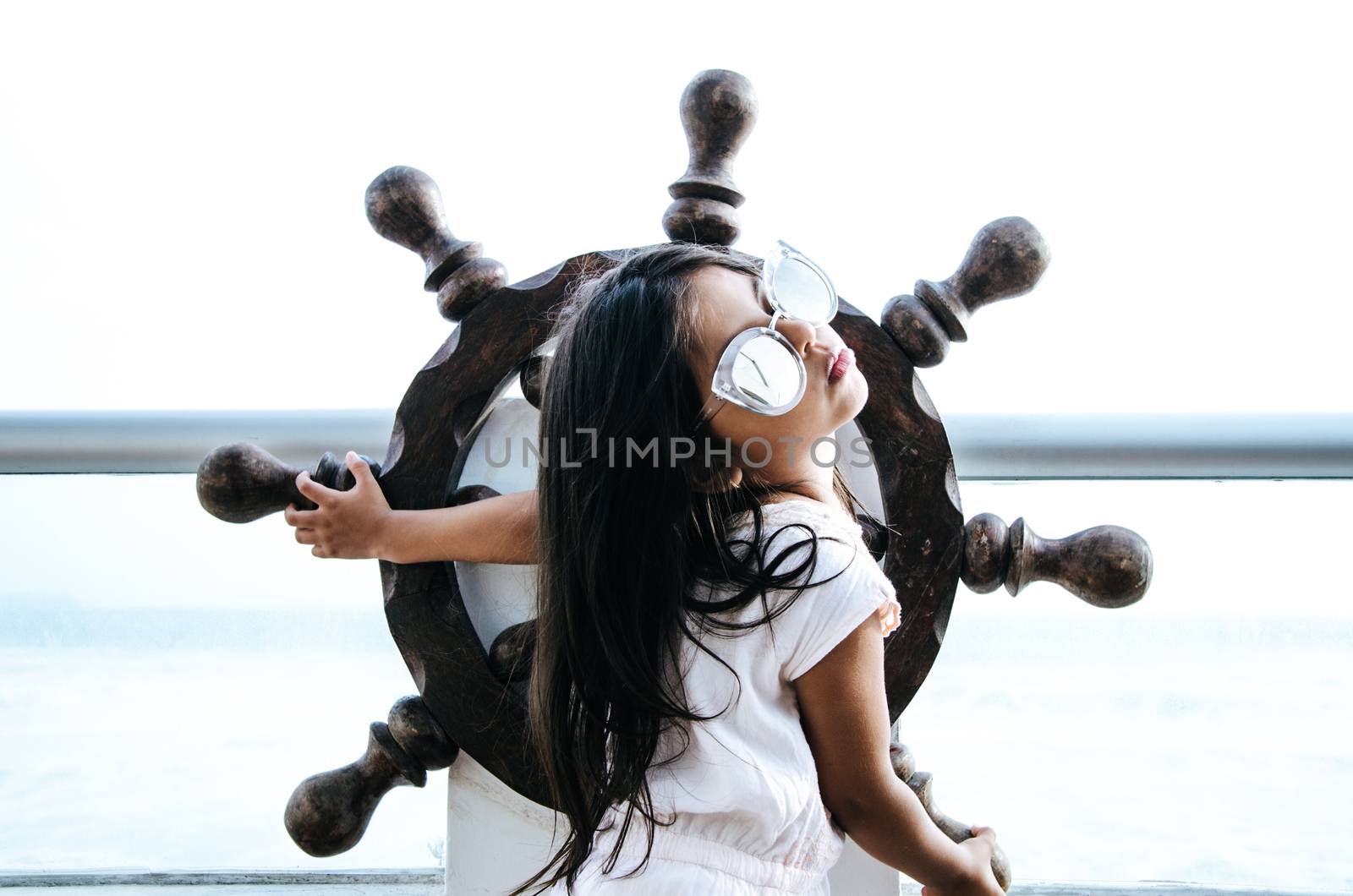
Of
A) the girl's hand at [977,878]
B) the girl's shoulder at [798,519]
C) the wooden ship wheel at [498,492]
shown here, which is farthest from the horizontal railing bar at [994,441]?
the girl's hand at [977,878]

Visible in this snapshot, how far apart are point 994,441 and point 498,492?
49 centimetres

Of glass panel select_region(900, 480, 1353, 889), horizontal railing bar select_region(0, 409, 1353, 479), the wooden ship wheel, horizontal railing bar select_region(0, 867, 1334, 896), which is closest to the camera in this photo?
the wooden ship wheel

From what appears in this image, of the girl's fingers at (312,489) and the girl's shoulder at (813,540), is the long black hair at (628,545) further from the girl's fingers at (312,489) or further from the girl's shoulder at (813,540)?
the girl's fingers at (312,489)

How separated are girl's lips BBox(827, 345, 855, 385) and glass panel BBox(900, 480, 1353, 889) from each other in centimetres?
43

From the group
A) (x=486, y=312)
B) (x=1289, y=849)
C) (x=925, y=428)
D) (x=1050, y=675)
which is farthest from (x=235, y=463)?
(x=1289, y=849)

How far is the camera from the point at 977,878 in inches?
32.7

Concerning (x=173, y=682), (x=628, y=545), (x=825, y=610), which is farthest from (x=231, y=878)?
(x=825, y=610)

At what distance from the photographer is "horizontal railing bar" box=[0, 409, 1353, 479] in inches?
38.6

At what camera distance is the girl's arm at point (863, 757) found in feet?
2.47

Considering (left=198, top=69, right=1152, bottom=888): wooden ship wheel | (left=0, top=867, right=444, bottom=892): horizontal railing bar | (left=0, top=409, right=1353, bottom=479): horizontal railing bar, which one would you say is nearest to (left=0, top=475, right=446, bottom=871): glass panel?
(left=0, top=867, right=444, bottom=892): horizontal railing bar

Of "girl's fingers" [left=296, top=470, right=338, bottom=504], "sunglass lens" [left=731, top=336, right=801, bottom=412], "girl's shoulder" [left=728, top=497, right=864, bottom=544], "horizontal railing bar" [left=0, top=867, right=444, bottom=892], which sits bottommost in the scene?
"horizontal railing bar" [left=0, top=867, right=444, bottom=892]

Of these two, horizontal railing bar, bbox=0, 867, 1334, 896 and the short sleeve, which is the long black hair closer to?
the short sleeve

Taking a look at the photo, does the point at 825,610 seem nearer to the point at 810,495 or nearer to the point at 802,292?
the point at 810,495

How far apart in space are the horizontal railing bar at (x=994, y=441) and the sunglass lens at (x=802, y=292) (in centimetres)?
24
